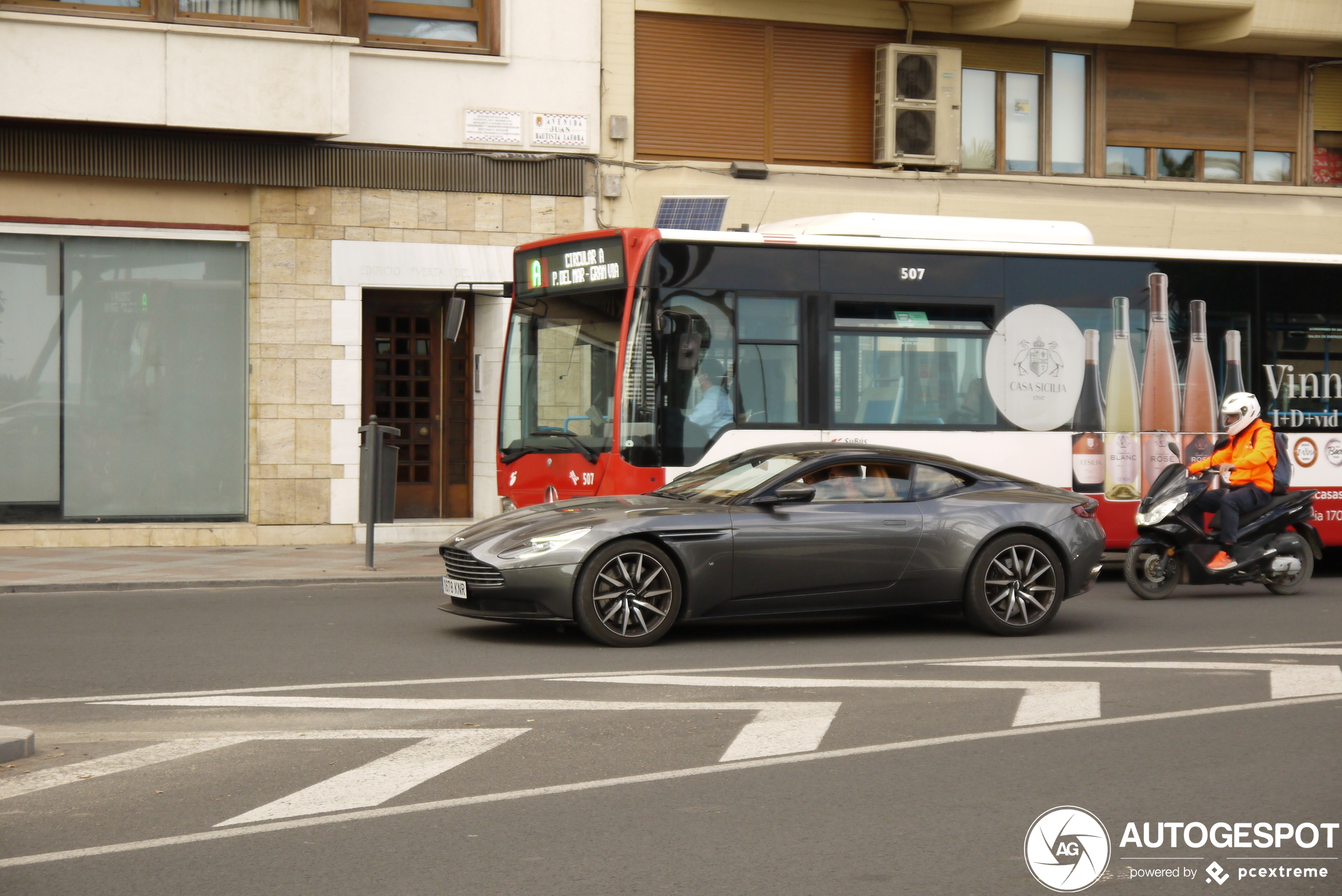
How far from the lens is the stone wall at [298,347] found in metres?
17.7

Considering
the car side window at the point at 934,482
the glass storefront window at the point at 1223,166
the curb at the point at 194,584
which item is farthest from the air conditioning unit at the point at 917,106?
the car side window at the point at 934,482

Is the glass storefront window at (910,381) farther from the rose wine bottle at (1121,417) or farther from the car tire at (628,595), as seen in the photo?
the car tire at (628,595)

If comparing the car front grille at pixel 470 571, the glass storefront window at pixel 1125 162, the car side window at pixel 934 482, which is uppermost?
the glass storefront window at pixel 1125 162

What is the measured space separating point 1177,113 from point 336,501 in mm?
12880

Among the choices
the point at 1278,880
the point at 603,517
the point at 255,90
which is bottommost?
the point at 1278,880

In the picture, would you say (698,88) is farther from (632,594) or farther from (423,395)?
(632,594)

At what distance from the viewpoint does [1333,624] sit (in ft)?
36.0

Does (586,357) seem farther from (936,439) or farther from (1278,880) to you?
(1278,880)

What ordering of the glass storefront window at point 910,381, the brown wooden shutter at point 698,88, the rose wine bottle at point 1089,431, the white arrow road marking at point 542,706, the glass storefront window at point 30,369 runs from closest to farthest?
1. the white arrow road marking at point 542,706
2. the glass storefront window at point 910,381
3. the rose wine bottle at point 1089,431
4. the glass storefront window at point 30,369
5. the brown wooden shutter at point 698,88

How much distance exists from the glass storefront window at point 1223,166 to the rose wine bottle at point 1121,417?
332 inches

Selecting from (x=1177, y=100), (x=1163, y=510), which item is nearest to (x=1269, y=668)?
(x=1163, y=510)

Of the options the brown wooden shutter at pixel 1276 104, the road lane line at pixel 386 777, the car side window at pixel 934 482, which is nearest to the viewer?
the road lane line at pixel 386 777

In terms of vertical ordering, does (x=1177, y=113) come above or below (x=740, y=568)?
above

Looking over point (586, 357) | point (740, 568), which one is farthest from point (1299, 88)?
point (740, 568)
